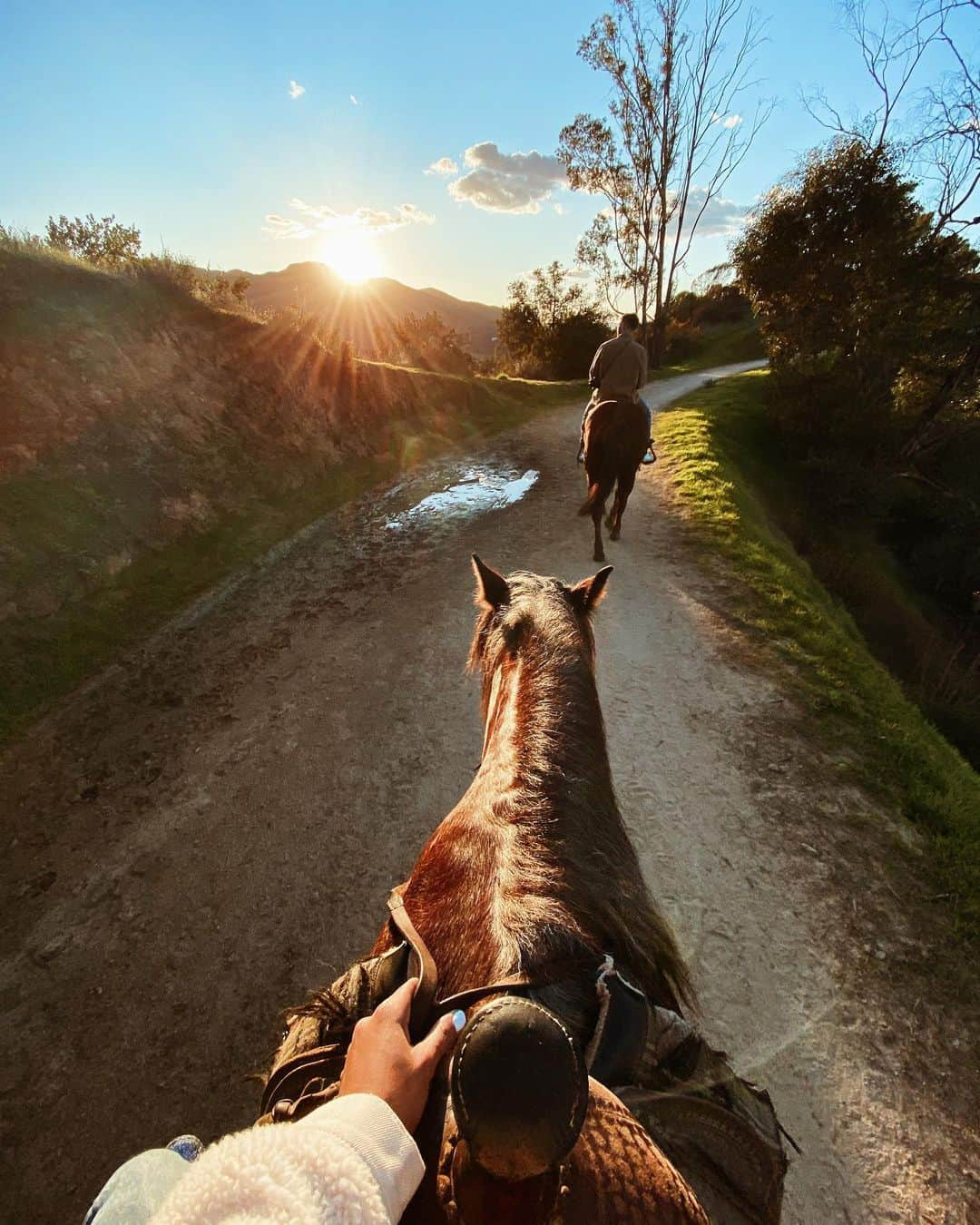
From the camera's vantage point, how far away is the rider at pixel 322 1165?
751 millimetres

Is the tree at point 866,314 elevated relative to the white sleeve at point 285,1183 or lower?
elevated

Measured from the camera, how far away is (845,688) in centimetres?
583

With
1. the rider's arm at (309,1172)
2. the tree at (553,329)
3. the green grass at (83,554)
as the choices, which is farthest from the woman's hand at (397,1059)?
the tree at (553,329)

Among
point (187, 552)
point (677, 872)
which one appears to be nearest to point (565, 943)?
point (677, 872)

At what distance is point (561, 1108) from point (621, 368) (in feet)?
28.3

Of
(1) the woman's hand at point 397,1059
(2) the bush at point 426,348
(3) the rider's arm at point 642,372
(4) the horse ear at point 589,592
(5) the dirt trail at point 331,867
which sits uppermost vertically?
(2) the bush at point 426,348

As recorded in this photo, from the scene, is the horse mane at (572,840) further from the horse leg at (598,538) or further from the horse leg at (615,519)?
the horse leg at (615,519)

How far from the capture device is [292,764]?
16.1ft

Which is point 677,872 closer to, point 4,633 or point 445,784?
point 445,784

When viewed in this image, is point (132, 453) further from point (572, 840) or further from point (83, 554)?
point (572, 840)

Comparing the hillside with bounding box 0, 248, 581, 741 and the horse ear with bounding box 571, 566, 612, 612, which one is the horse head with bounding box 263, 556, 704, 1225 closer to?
the horse ear with bounding box 571, 566, 612, 612

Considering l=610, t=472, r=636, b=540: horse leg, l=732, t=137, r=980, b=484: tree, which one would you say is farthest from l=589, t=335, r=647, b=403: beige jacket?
l=732, t=137, r=980, b=484: tree

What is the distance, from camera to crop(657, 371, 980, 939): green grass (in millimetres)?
4309

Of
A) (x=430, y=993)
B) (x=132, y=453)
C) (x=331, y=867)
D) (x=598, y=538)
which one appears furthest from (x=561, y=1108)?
(x=132, y=453)
